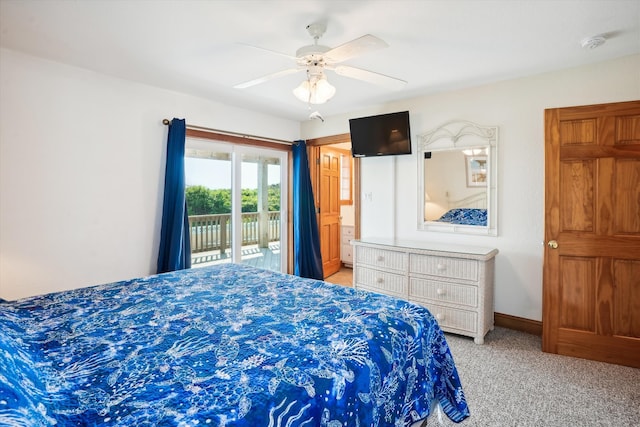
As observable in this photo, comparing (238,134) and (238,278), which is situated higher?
(238,134)

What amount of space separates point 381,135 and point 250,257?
2361 mm

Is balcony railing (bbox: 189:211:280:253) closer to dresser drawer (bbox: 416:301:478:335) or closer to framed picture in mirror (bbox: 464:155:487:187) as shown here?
dresser drawer (bbox: 416:301:478:335)

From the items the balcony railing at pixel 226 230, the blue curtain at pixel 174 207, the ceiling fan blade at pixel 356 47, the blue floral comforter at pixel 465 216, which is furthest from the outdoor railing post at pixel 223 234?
the ceiling fan blade at pixel 356 47

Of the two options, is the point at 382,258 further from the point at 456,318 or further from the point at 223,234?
the point at 223,234

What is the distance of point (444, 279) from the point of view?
322 cm

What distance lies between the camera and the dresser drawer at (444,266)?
10.1 feet

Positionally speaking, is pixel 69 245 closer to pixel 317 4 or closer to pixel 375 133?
pixel 317 4

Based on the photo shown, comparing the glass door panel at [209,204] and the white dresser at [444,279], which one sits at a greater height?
the glass door panel at [209,204]

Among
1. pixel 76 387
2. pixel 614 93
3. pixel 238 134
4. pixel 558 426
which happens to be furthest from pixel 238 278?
pixel 614 93

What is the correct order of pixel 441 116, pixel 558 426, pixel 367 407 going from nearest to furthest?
pixel 367 407
pixel 558 426
pixel 441 116

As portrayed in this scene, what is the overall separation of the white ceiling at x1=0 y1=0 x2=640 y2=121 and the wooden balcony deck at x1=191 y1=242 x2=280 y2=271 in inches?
79.6

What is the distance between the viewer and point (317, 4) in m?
1.97

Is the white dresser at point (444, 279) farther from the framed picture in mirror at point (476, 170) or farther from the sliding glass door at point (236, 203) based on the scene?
the sliding glass door at point (236, 203)

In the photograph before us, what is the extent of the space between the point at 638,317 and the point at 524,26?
7.53 ft
